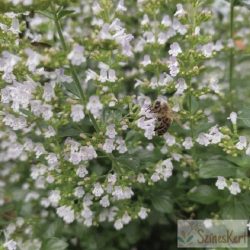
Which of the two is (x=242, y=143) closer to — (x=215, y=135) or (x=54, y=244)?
(x=215, y=135)

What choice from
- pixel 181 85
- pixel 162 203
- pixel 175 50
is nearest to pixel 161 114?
pixel 181 85

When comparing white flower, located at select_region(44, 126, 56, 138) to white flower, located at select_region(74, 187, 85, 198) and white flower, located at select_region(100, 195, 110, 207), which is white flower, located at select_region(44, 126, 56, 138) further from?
white flower, located at select_region(100, 195, 110, 207)

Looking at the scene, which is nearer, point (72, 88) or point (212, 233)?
point (72, 88)

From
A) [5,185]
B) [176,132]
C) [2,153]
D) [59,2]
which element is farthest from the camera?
[5,185]

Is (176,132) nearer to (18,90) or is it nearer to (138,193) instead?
(138,193)

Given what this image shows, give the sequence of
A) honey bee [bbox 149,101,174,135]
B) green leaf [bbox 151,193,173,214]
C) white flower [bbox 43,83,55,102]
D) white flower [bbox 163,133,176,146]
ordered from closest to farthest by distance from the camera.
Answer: white flower [bbox 43,83,55,102], honey bee [bbox 149,101,174,135], white flower [bbox 163,133,176,146], green leaf [bbox 151,193,173,214]

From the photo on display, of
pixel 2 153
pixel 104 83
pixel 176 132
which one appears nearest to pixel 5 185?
pixel 2 153

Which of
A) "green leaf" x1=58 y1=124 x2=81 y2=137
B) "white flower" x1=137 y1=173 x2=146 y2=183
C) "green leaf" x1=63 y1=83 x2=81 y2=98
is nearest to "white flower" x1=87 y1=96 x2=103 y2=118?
"green leaf" x1=63 y1=83 x2=81 y2=98
